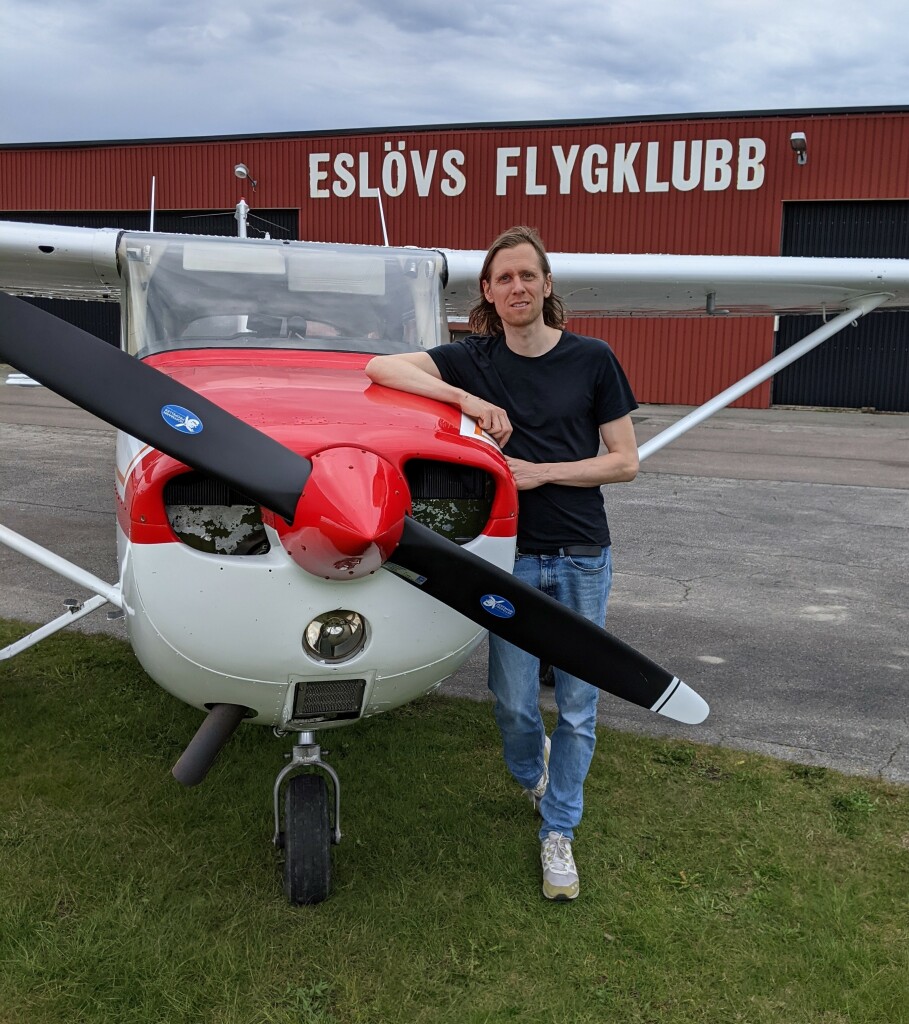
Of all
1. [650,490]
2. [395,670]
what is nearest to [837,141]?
[650,490]

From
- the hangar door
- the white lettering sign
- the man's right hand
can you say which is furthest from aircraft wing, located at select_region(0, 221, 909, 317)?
the hangar door

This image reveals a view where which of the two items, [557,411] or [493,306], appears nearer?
[557,411]

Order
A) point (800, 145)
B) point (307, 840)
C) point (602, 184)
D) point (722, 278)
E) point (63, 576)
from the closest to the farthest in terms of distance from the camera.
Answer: point (307, 840), point (63, 576), point (722, 278), point (800, 145), point (602, 184)

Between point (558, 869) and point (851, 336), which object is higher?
point (851, 336)

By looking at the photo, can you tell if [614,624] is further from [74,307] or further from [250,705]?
[74,307]

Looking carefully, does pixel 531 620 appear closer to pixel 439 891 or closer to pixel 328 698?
pixel 328 698

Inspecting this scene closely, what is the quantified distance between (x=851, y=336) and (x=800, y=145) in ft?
12.6

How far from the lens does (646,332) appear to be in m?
20.0

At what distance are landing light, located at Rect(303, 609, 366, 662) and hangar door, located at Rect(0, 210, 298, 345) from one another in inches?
813

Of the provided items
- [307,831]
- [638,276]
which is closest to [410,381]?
[307,831]

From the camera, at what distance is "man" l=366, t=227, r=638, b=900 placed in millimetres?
2805

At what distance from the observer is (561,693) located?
300 cm

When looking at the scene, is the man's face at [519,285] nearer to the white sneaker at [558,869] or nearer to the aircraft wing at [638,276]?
the aircraft wing at [638,276]

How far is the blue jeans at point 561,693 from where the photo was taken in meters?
2.88
